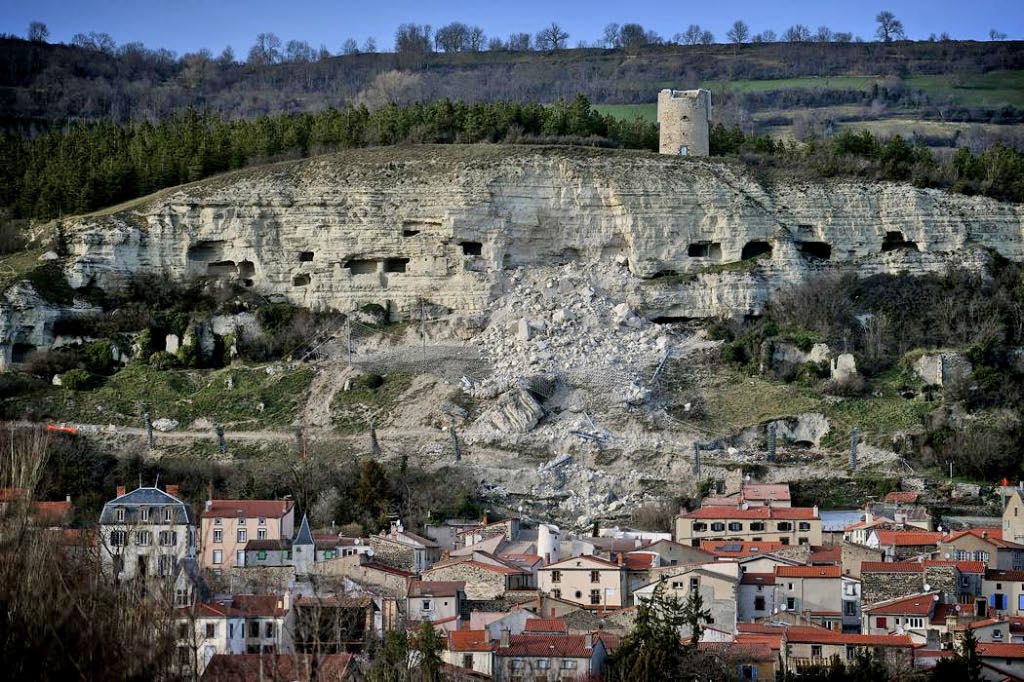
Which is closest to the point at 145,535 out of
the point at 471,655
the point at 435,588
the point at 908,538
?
the point at 435,588

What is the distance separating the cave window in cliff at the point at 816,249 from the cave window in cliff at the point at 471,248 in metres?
8.76

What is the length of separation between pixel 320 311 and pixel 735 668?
28.5 meters

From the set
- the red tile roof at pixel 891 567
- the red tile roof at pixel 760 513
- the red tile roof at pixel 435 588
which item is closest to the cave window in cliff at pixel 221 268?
the red tile roof at pixel 760 513

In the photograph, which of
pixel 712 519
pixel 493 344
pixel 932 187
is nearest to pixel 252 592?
pixel 712 519

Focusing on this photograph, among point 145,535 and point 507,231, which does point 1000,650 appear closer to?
point 145,535

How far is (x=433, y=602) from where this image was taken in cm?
3916

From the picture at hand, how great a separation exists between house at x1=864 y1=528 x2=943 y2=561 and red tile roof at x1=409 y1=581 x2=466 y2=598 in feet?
28.0

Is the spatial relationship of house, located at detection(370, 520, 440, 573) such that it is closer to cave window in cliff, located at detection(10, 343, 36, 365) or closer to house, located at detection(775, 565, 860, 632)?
house, located at detection(775, 565, 860, 632)

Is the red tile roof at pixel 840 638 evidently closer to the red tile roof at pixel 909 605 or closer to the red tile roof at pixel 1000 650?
the red tile roof at pixel 1000 650

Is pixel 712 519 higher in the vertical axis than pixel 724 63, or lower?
lower

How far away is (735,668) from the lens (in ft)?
115

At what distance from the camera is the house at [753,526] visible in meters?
46.6

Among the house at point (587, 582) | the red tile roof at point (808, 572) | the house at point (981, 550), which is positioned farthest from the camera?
the house at point (981, 550)

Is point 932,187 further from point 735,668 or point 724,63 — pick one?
point 724,63
